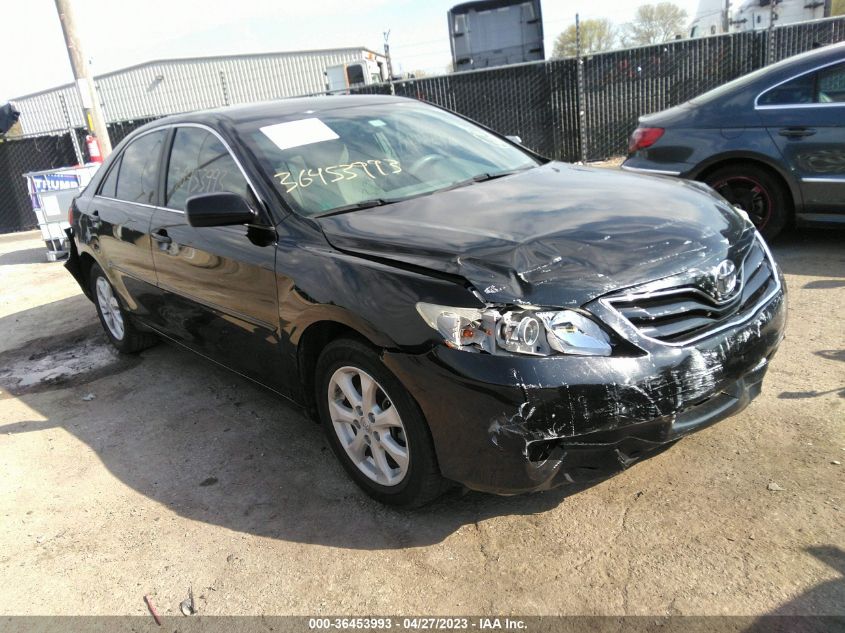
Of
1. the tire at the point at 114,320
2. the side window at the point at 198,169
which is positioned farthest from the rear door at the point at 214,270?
the tire at the point at 114,320

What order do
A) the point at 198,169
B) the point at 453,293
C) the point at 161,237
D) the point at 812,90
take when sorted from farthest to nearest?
the point at 812,90 → the point at 161,237 → the point at 198,169 → the point at 453,293

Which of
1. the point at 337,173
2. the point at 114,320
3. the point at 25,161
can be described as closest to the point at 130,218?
the point at 114,320

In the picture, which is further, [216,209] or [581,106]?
[581,106]

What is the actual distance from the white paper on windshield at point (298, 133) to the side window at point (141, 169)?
111 centimetres

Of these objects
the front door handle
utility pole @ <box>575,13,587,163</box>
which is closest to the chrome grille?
the front door handle

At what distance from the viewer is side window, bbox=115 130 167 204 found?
418 centimetres

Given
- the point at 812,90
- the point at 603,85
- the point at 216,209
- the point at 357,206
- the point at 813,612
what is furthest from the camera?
the point at 603,85

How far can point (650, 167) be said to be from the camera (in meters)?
5.98

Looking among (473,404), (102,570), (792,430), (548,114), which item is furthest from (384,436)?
(548,114)

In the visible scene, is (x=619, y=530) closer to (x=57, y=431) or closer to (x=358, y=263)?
(x=358, y=263)

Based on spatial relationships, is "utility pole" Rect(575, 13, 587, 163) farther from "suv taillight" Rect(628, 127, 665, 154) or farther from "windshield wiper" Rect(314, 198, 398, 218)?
"windshield wiper" Rect(314, 198, 398, 218)

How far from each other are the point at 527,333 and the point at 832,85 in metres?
4.70

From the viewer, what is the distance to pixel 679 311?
2.37 meters

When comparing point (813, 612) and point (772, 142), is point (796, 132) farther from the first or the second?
point (813, 612)
